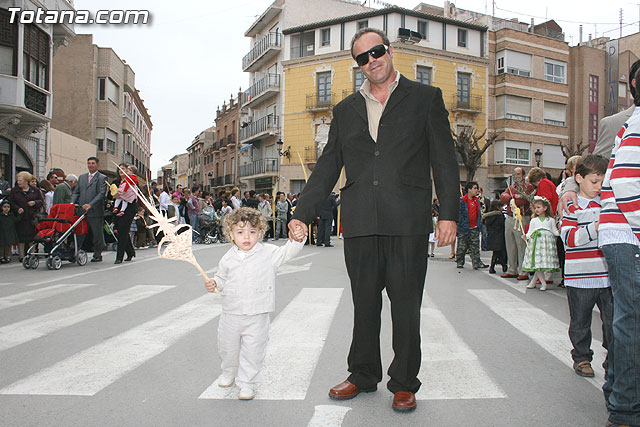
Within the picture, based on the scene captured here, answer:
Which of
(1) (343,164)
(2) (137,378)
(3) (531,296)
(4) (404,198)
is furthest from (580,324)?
(3) (531,296)

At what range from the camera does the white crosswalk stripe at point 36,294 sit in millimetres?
6699

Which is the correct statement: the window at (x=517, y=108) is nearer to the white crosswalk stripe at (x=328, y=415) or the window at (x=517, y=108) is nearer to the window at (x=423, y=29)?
the window at (x=423, y=29)

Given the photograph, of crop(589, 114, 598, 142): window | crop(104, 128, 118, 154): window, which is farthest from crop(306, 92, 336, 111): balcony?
crop(589, 114, 598, 142): window

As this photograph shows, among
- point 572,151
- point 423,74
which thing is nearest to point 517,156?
point 572,151

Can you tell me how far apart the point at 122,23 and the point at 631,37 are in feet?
146

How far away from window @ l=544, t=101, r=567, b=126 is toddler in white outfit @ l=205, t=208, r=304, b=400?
135 ft

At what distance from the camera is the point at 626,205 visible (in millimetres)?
2820

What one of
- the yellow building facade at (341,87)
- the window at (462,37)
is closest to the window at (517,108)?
the yellow building facade at (341,87)

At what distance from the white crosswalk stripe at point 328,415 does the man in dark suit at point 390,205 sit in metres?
0.15

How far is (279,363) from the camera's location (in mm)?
4109

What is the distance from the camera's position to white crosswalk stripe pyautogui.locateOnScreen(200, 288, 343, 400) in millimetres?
3519

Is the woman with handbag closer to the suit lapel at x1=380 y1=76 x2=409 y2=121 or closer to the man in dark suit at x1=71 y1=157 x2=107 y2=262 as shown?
the man in dark suit at x1=71 y1=157 x2=107 y2=262

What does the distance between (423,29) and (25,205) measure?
32.0 metres

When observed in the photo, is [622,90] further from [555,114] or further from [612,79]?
[555,114]
